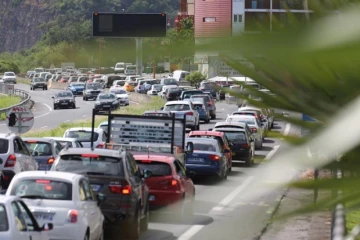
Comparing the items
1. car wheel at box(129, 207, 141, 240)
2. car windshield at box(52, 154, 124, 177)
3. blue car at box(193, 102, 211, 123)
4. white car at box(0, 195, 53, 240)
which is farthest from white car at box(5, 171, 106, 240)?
blue car at box(193, 102, 211, 123)

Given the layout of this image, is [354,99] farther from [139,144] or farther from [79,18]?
[139,144]

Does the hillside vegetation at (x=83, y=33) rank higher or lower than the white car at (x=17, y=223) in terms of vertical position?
higher

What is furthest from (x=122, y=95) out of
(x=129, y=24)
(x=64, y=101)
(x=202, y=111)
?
(x=129, y=24)

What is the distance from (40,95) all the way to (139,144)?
73.5 m

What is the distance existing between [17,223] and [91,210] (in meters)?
3.30

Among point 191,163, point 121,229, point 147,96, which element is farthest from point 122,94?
point 121,229

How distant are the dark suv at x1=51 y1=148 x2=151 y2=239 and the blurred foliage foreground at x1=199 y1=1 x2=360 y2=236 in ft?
50.2

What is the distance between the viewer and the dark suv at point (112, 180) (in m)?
16.5

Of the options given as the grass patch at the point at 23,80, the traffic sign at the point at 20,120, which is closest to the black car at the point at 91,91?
the grass patch at the point at 23,80

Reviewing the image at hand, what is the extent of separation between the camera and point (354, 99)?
3.59 feet

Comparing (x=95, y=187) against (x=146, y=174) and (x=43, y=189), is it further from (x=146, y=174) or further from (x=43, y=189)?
(x=43, y=189)

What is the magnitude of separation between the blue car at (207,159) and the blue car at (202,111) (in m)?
25.3

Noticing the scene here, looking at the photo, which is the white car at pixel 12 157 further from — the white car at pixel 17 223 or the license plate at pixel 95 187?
the white car at pixel 17 223

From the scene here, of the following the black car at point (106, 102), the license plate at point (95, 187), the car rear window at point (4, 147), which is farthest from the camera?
the black car at point (106, 102)
